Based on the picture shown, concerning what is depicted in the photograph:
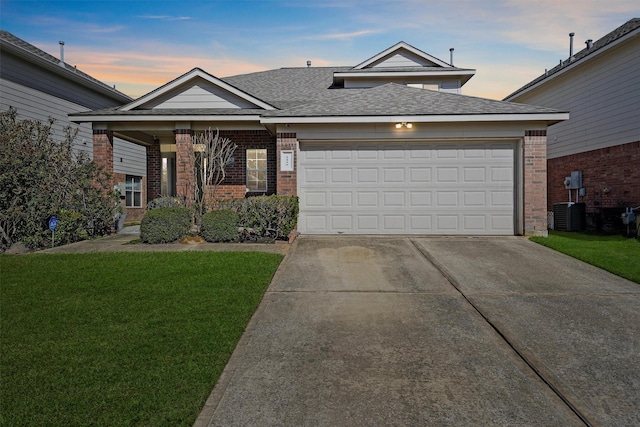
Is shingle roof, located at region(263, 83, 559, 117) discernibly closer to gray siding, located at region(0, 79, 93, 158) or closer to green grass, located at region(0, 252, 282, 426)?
green grass, located at region(0, 252, 282, 426)

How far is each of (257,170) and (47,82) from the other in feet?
27.5

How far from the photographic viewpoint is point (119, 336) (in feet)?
12.4

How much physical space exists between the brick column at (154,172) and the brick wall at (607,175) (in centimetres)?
1597

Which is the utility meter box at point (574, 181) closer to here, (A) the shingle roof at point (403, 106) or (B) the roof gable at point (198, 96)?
(A) the shingle roof at point (403, 106)

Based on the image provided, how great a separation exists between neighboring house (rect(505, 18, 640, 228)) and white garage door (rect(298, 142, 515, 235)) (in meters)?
5.11

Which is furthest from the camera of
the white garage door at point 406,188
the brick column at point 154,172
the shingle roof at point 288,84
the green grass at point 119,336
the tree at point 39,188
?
the shingle roof at point 288,84

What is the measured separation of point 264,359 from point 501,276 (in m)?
4.53

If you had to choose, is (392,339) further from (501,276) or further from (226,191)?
(226,191)

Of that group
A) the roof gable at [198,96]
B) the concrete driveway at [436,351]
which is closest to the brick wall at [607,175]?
the concrete driveway at [436,351]

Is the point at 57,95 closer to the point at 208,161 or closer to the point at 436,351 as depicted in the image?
the point at 208,161

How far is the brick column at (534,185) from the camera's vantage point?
980 cm

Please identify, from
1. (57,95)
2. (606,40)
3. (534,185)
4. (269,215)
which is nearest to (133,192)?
(57,95)

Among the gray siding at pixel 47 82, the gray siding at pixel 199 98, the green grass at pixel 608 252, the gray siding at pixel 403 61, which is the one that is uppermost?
the gray siding at pixel 403 61

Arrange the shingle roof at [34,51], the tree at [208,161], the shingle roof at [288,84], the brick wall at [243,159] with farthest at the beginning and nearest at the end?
the shingle roof at [288,84]
the brick wall at [243,159]
the shingle roof at [34,51]
the tree at [208,161]
